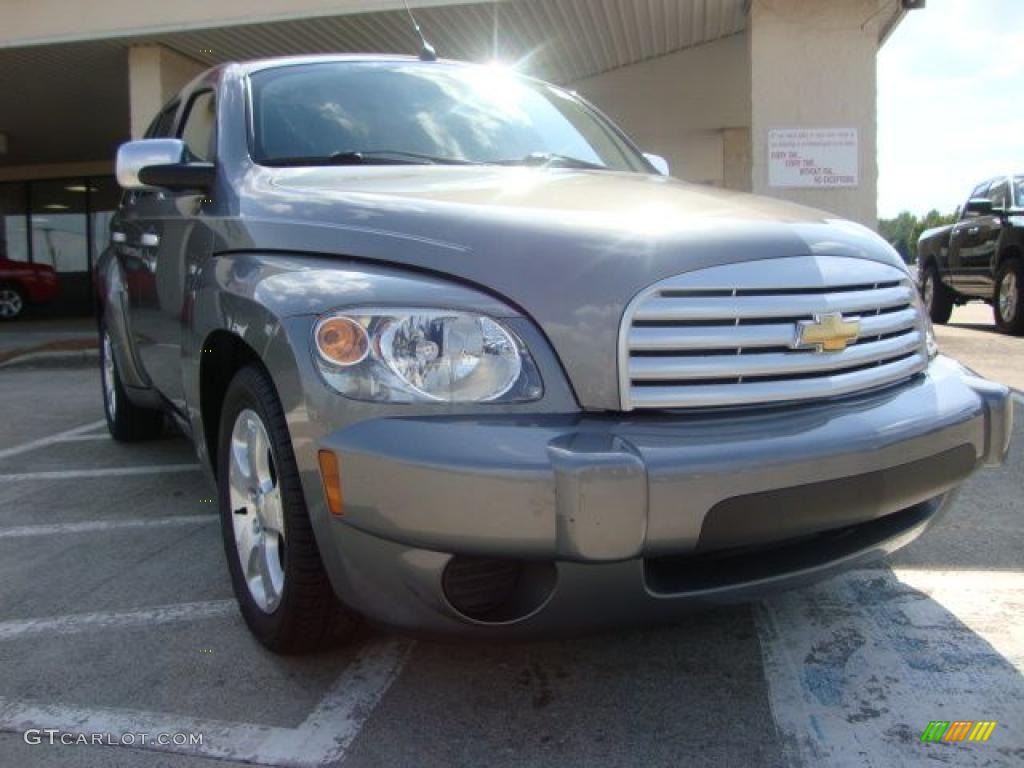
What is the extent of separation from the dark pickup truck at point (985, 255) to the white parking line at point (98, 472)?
27.6 feet

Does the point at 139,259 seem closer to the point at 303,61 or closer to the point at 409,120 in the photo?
the point at 303,61

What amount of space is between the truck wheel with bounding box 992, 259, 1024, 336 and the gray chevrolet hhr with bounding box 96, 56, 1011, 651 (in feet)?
27.7

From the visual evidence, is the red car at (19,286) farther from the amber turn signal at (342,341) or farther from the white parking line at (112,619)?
the amber turn signal at (342,341)

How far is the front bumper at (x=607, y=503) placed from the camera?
179 centimetres

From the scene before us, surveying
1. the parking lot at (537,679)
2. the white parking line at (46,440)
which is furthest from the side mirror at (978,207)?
the white parking line at (46,440)

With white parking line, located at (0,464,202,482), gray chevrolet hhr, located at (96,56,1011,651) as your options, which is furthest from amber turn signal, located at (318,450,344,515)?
white parking line, located at (0,464,202,482)

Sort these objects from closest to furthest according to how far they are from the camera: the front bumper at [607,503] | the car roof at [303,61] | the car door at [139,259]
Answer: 1. the front bumper at [607,503]
2. the car roof at [303,61]
3. the car door at [139,259]

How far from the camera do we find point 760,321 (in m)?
2.08

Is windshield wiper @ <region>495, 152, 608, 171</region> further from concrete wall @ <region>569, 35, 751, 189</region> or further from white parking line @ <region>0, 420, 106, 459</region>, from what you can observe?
concrete wall @ <region>569, 35, 751, 189</region>

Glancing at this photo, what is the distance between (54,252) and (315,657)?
2104 cm

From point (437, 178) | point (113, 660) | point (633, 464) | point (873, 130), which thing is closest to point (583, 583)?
point (633, 464)

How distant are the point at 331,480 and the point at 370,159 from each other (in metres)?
1.33

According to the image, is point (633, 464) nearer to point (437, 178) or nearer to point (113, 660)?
point (437, 178)

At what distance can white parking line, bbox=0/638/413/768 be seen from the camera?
205 centimetres
